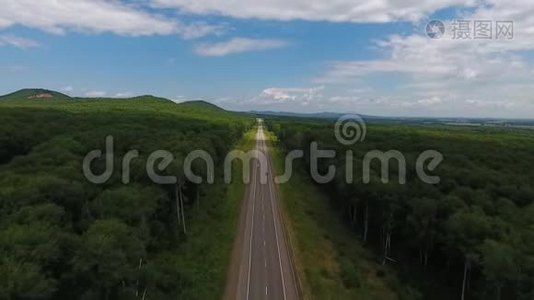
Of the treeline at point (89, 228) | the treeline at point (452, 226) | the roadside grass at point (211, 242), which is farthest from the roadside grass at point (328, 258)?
the treeline at point (89, 228)

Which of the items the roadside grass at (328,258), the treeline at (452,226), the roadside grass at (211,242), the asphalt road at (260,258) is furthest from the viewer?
the roadside grass at (328,258)

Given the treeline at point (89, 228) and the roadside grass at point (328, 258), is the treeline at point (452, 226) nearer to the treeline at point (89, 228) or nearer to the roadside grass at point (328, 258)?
the roadside grass at point (328, 258)

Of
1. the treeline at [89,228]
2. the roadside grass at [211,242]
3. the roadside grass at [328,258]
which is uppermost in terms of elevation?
the treeline at [89,228]

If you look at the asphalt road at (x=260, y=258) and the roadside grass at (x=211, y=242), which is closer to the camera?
the asphalt road at (x=260, y=258)

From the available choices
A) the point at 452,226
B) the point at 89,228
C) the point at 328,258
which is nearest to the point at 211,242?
the point at 328,258

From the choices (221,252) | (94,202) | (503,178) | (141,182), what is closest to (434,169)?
(503,178)

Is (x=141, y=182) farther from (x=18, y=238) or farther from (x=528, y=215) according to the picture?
(x=528, y=215)

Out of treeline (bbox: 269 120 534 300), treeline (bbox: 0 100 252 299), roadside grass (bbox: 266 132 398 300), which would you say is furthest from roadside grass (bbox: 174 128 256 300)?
treeline (bbox: 269 120 534 300)

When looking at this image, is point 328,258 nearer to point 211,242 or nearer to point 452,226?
point 211,242

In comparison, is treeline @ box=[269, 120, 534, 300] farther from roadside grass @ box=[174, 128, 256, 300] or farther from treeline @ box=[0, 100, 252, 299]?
treeline @ box=[0, 100, 252, 299]
